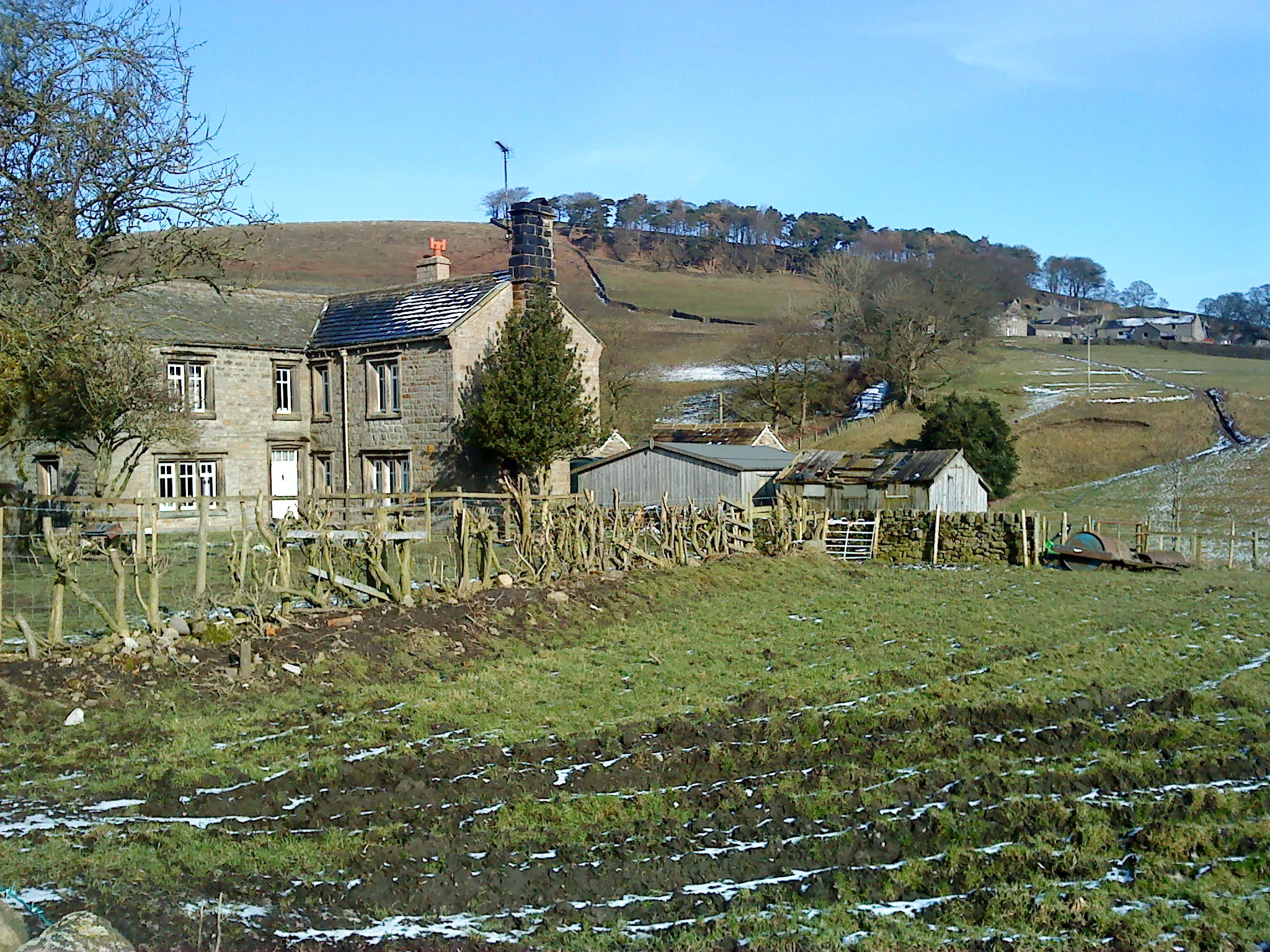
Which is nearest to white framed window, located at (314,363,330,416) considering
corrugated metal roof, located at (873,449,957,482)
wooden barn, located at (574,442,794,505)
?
wooden barn, located at (574,442,794,505)

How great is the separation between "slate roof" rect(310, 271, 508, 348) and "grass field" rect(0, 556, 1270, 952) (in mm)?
20796

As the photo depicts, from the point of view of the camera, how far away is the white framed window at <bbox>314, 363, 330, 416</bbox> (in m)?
35.6

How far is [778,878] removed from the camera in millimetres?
6809

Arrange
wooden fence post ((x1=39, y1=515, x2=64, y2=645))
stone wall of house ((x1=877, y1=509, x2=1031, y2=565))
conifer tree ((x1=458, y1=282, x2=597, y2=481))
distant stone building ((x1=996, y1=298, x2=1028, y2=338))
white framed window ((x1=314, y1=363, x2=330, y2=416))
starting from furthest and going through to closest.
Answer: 1. distant stone building ((x1=996, y1=298, x2=1028, y2=338))
2. white framed window ((x1=314, y1=363, x2=330, y2=416))
3. conifer tree ((x1=458, y1=282, x2=597, y2=481))
4. stone wall of house ((x1=877, y1=509, x2=1031, y2=565))
5. wooden fence post ((x1=39, y1=515, x2=64, y2=645))

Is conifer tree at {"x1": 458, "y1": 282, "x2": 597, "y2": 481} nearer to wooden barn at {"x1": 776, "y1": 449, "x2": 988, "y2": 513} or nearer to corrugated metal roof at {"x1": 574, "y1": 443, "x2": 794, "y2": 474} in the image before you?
corrugated metal roof at {"x1": 574, "y1": 443, "x2": 794, "y2": 474}

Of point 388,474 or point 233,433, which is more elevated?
point 233,433

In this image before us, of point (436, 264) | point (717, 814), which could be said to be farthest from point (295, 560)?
point (436, 264)

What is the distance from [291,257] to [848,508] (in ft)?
262

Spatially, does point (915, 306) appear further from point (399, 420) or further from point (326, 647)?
point (326, 647)

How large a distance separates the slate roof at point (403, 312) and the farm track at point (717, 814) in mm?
24767

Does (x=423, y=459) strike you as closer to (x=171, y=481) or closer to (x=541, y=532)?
(x=171, y=481)

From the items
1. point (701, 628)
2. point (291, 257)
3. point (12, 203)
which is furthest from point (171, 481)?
point (291, 257)

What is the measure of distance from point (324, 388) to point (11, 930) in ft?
104

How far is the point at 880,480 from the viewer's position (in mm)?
32500
